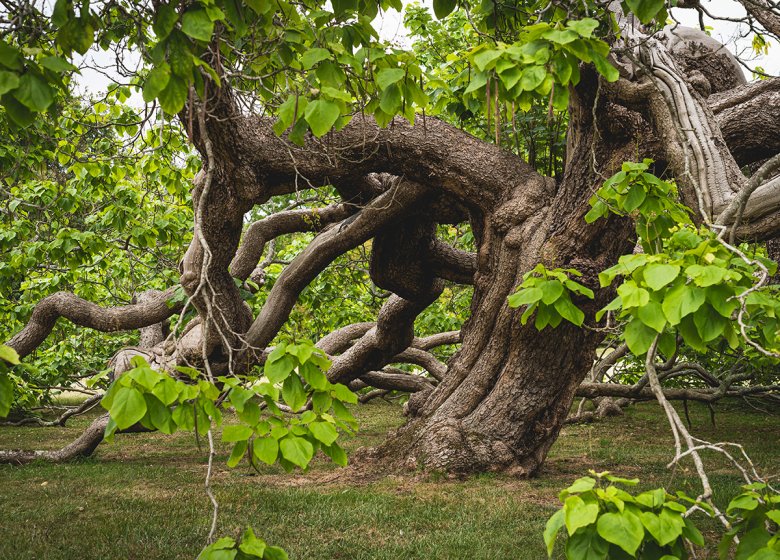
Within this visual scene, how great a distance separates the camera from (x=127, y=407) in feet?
7.20

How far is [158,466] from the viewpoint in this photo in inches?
343

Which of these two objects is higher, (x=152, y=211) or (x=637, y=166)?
(x=152, y=211)

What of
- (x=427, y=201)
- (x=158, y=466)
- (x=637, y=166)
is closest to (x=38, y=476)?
(x=158, y=466)

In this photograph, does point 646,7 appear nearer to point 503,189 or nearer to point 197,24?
point 197,24

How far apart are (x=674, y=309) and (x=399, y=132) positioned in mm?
5059

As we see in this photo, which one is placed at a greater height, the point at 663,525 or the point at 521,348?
the point at 521,348

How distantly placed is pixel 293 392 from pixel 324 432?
213 mm

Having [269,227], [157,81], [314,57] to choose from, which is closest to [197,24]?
[157,81]

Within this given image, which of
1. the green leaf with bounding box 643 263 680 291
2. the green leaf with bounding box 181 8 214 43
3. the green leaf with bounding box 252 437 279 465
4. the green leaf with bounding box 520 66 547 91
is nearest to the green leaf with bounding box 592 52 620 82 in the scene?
the green leaf with bounding box 520 66 547 91

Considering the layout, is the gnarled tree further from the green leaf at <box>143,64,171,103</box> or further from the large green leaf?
the large green leaf

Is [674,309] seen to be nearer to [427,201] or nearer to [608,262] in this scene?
[608,262]

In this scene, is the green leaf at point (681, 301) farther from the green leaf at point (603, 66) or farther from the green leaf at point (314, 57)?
the green leaf at point (314, 57)

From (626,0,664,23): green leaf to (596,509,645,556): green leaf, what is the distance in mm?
1851

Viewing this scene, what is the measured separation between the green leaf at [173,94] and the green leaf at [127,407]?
3.68 ft
